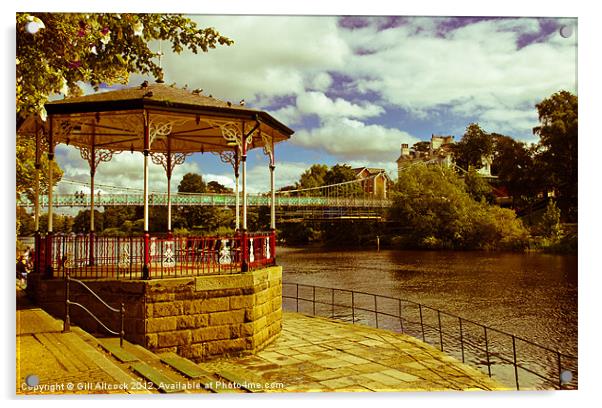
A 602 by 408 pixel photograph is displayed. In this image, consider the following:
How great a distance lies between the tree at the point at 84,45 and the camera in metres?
6.23

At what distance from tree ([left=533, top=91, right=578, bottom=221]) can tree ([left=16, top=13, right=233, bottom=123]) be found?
4883 millimetres

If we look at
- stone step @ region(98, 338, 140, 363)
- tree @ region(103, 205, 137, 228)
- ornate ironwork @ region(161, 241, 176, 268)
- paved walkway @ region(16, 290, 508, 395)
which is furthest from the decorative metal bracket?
tree @ region(103, 205, 137, 228)

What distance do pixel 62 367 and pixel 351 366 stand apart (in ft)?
12.1

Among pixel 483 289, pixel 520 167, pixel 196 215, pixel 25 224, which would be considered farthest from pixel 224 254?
pixel 196 215

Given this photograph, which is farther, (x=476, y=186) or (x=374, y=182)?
(x=374, y=182)

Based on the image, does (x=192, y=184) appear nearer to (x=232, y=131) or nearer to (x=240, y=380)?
(x=232, y=131)

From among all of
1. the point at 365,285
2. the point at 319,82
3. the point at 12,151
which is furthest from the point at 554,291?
the point at 12,151

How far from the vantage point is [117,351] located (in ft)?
20.1

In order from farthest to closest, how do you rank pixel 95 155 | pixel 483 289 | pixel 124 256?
pixel 483 289, pixel 95 155, pixel 124 256

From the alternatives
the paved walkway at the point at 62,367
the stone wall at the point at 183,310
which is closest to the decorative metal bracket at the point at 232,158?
the stone wall at the point at 183,310

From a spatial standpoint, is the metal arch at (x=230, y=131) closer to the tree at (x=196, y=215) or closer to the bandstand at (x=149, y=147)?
the bandstand at (x=149, y=147)

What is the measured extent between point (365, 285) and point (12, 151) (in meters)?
18.3

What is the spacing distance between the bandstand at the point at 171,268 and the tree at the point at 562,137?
14.1ft

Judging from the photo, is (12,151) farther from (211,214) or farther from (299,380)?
(211,214)
